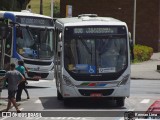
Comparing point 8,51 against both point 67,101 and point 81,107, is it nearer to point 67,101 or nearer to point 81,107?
point 67,101

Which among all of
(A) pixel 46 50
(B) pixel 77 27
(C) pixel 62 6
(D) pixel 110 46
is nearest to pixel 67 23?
(B) pixel 77 27

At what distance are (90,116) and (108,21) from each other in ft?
14.0

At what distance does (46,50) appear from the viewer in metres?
27.8

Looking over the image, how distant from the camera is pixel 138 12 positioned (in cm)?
6188

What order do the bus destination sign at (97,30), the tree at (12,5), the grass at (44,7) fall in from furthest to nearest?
the grass at (44,7) < the tree at (12,5) < the bus destination sign at (97,30)

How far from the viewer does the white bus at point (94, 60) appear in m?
19.3

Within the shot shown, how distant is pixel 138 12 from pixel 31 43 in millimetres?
35889

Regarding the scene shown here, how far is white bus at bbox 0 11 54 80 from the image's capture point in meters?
26.7

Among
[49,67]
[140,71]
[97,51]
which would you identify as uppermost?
[97,51]

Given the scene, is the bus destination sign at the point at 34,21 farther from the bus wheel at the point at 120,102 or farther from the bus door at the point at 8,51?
the bus wheel at the point at 120,102

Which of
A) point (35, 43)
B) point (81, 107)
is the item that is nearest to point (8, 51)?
point (35, 43)

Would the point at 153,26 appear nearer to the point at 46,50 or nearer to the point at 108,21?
the point at 46,50

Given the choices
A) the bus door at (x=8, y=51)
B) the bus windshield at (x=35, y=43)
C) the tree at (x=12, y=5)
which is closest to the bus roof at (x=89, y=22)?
the bus door at (x=8, y=51)

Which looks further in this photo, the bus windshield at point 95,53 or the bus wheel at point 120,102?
the bus wheel at point 120,102
